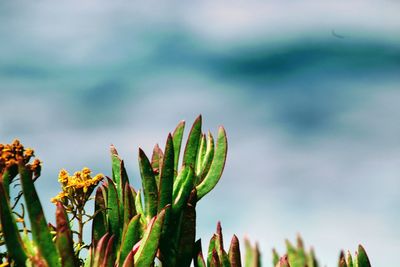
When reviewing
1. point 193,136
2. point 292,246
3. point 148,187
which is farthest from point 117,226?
point 292,246

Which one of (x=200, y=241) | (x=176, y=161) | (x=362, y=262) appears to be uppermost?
(x=176, y=161)

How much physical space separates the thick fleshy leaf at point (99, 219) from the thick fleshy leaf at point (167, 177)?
0.78 feet

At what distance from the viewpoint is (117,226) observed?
2.56m

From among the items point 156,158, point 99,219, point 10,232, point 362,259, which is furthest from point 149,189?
point 362,259

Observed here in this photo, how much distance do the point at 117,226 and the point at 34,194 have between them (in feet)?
2.21

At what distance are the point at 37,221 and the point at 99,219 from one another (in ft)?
1.77

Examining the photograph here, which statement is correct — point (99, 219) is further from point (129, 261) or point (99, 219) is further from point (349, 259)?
point (349, 259)

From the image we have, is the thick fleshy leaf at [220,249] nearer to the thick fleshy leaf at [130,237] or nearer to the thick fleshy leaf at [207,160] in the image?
the thick fleshy leaf at [207,160]

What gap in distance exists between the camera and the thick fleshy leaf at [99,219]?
2.49m

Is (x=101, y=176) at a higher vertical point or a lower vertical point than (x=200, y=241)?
higher

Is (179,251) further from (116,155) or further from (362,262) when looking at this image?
(362,262)

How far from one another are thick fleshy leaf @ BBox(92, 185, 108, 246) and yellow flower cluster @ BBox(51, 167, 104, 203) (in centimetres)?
7

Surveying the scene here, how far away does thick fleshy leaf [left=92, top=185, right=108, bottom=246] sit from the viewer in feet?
8.16

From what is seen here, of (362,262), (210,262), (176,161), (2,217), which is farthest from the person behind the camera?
(176,161)
